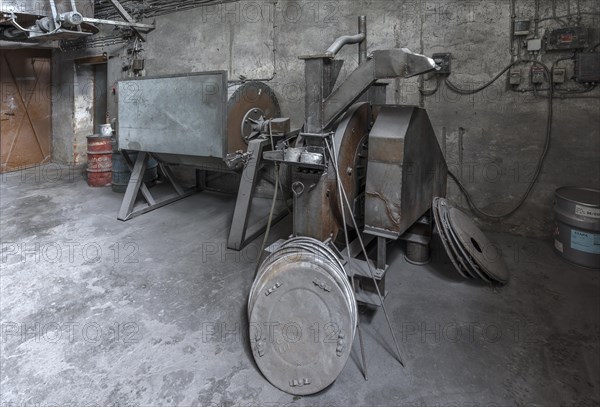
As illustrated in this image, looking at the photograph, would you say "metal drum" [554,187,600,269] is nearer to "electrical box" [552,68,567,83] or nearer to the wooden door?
"electrical box" [552,68,567,83]

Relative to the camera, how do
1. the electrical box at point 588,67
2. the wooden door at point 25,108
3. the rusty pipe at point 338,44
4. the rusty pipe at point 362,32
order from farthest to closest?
the wooden door at point 25,108, the rusty pipe at point 362,32, the electrical box at point 588,67, the rusty pipe at point 338,44

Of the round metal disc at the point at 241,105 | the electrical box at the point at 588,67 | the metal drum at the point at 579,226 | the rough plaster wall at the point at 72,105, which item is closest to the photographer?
the metal drum at the point at 579,226

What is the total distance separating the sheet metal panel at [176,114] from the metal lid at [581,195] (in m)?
2.83

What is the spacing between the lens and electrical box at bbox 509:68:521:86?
3.13 metres

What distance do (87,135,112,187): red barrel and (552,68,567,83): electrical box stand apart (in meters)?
5.13

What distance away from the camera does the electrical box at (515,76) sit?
3129mm

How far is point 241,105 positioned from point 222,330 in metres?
2.09

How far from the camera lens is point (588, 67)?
113 inches

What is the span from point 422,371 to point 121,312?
1.82 meters

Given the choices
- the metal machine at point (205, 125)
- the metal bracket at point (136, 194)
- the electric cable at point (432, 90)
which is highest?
the electric cable at point (432, 90)

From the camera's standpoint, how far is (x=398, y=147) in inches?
80.1

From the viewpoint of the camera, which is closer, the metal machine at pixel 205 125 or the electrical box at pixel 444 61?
the metal machine at pixel 205 125

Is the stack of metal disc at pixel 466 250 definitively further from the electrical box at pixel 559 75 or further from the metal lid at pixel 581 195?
the electrical box at pixel 559 75

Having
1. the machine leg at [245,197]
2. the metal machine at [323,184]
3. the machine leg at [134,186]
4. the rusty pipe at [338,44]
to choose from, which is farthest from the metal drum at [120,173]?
the rusty pipe at [338,44]
